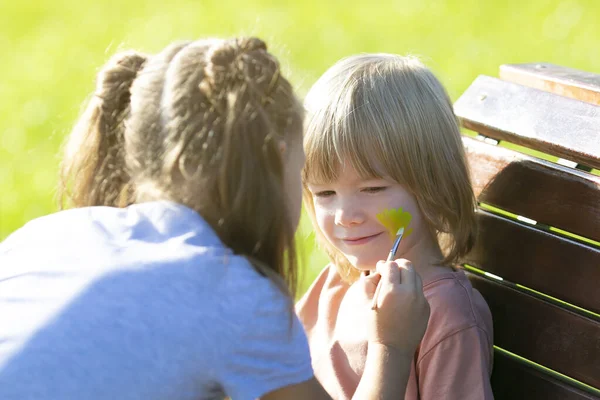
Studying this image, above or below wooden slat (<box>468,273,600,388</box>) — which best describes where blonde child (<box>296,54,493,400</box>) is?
above

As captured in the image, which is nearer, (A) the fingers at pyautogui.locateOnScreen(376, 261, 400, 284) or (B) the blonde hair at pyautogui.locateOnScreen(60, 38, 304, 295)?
(B) the blonde hair at pyautogui.locateOnScreen(60, 38, 304, 295)

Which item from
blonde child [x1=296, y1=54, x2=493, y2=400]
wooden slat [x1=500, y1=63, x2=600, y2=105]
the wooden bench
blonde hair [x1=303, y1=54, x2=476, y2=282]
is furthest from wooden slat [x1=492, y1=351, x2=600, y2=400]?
wooden slat [x1=500, y1=63, x2=600, y2=105]

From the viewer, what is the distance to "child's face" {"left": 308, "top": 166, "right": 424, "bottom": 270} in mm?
1960

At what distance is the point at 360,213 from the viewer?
6.44 feet

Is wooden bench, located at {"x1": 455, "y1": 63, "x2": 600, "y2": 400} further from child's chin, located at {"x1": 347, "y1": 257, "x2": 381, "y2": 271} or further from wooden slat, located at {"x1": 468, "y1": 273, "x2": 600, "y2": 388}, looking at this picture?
child's chin, located at {"x1": 347, "y1": 257, "x2": 381, "y2": 271}

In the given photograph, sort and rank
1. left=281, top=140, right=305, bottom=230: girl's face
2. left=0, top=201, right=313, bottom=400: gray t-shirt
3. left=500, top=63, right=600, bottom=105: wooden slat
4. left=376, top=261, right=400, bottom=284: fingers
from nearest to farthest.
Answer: left=0, top=201, right=313, bottom=400: gray t-shirt
left=281, top=140, right=305, bottom=230: girl's face
left=376, top=261, right=400, bottom=284: fingers
left=500, top=63, right=600, bottom=105: wooden slat

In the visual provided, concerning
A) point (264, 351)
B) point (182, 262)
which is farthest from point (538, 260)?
point (182, 262)

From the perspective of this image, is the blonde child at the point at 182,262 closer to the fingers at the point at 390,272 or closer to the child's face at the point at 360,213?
the fingers at the point at 390,272

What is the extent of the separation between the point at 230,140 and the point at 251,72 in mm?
136

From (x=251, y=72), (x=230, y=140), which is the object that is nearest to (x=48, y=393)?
(x=230, y=140)

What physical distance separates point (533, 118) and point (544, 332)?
0.46 m

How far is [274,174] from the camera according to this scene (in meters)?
1.58

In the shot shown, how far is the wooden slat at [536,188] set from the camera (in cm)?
190

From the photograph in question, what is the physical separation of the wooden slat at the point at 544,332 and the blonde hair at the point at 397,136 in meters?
0.14
